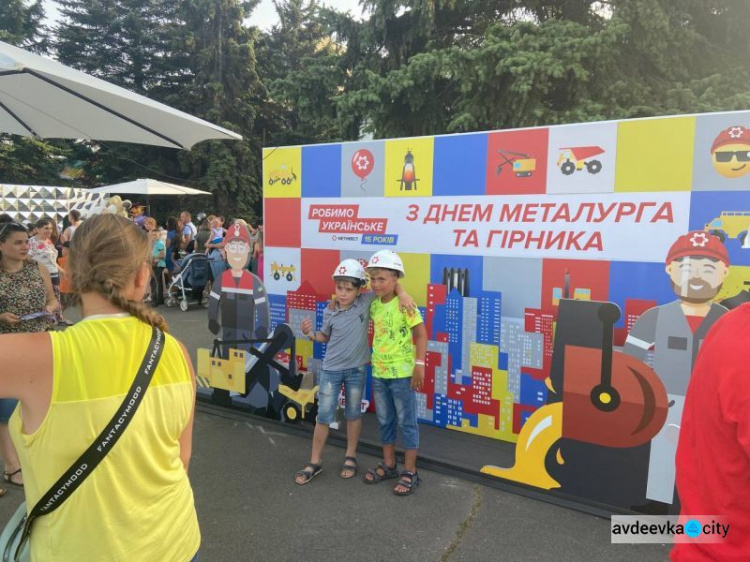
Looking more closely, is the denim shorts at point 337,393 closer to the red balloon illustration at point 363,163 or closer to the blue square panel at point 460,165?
the blue square panel at point 460,165

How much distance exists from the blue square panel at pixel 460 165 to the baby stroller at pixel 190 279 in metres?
7.28

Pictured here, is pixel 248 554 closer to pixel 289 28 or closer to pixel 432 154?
pixel 432 154

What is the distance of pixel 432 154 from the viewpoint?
4.52 meters

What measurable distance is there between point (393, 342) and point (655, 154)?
215cm

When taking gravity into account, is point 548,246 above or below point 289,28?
below

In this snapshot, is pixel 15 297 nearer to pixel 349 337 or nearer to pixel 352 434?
pixel 349 337

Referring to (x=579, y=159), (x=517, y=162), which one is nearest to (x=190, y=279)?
(x=517, y=162)

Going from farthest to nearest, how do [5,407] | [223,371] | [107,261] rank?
[223,371], [5,407], [107,261]

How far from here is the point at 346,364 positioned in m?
3.96

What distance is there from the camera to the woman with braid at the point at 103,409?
1327 millimetres

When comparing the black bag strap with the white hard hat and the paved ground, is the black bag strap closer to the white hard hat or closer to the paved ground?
the paved ground

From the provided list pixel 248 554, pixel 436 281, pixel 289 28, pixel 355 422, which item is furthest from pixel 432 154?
pixel 289 28

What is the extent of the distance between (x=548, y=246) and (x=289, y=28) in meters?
29.4

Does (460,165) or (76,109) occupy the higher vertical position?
(76,109)
